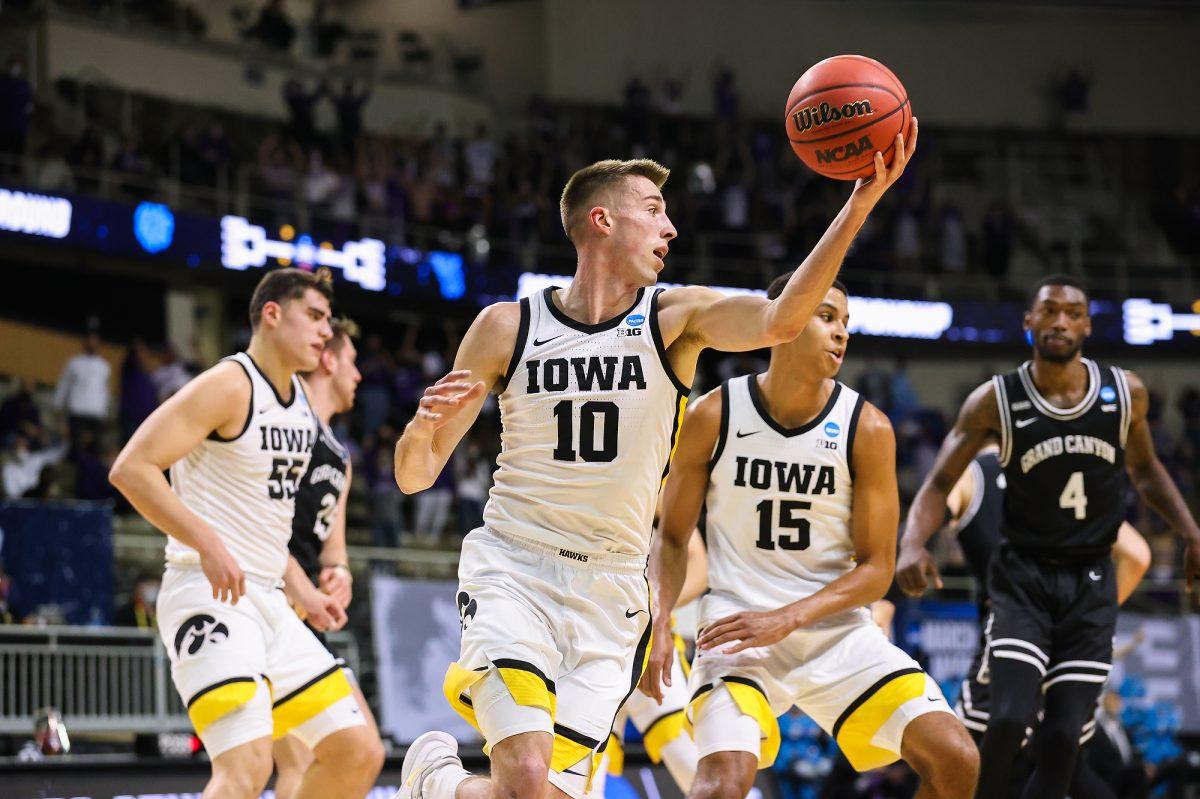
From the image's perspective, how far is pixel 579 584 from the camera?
5.21 meters

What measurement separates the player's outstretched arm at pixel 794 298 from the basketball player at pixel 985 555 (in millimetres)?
2936

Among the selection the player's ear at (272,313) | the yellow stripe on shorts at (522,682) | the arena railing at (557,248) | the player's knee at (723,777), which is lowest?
the player's knee at (723,777)

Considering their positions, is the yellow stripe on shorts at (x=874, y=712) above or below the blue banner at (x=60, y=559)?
below

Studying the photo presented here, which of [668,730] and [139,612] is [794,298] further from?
[139,612]

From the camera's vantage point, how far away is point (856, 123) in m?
4.92

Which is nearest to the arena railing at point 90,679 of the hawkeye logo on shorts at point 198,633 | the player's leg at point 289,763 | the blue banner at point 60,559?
the blue banner at point 60,559

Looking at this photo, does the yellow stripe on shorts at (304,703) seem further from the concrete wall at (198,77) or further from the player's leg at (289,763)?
the concrete wall at (198,77)

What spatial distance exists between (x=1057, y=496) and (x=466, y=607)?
3.35 meters

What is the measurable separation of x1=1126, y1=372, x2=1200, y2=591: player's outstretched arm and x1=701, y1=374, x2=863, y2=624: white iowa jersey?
5.71 ft

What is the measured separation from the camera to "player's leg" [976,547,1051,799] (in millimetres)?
6777

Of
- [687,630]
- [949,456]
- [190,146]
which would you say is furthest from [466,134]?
[949,456]

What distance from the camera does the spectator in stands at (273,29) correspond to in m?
24.5

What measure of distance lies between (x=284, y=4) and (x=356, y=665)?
51.6ft

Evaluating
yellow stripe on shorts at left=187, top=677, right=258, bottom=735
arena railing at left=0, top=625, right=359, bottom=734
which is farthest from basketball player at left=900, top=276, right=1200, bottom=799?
arena railing at left=0, top=625, right=359, bottom=734
